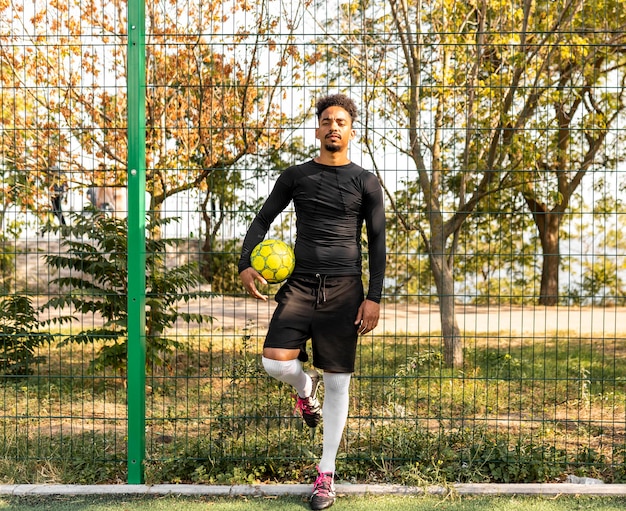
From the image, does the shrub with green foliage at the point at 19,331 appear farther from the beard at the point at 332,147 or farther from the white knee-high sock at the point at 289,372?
the beard at the point at 332,147

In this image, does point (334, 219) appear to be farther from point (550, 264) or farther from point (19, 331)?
point (550, 264)

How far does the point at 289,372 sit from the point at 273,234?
1390mm

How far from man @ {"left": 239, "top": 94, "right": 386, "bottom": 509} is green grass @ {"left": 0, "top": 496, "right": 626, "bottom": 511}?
0.73ft

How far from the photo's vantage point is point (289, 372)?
3926mm

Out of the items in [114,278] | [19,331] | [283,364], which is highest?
[114,278]

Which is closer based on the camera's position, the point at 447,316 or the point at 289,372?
the point at 289,372

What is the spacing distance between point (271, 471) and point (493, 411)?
8.57 feet

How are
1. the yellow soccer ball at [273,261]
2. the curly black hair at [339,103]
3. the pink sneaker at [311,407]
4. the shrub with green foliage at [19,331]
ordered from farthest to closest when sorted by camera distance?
the shrub with green foliage at [19,331], the pink sneaker at [311,407], the curly black hair at [339,103], the yellow soccer ball at [273,261]

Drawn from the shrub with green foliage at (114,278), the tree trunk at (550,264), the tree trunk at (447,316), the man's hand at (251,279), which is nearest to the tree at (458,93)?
the tree trunk at (447,316)

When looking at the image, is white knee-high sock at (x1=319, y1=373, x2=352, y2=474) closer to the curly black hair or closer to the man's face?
the man's face

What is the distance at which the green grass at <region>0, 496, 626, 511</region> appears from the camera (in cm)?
390

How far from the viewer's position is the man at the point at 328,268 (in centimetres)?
391

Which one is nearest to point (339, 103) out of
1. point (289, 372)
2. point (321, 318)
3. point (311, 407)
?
point (321, 318)

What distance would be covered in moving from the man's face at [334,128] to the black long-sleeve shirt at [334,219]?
0.41 ft
